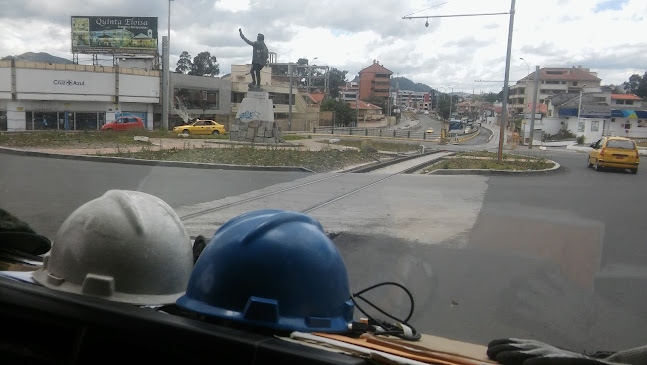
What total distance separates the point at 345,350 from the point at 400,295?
314 centimetres

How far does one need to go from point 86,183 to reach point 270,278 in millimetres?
9202

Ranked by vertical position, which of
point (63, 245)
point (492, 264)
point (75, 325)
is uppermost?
point (63, 245)

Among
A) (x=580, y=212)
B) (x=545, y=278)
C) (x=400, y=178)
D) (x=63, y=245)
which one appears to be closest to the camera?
(x=63, y=245)

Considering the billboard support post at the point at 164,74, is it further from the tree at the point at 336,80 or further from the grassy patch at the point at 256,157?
the tree at the point at 336,80

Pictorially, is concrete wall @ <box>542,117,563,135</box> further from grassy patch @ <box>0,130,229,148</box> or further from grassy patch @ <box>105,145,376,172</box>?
grassy patch @ <box>0,130,229,148</box>

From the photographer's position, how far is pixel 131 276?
2145 millimetres

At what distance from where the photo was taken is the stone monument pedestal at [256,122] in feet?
85.1

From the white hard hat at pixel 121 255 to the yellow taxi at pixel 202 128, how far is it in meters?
27.8

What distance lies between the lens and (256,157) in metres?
17.2

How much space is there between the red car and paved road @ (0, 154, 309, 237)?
4203mm

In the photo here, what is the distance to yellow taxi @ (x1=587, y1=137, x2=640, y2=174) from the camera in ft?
63.9

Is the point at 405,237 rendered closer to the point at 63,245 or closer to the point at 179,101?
the point at 63,245

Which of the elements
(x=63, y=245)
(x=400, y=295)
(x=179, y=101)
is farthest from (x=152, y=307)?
(x=179, y=101)

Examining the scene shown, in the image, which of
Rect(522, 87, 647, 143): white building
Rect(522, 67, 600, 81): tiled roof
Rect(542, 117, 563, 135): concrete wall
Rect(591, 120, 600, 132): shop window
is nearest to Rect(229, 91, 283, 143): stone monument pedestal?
Rect(522, 87, 647, 143): white building
